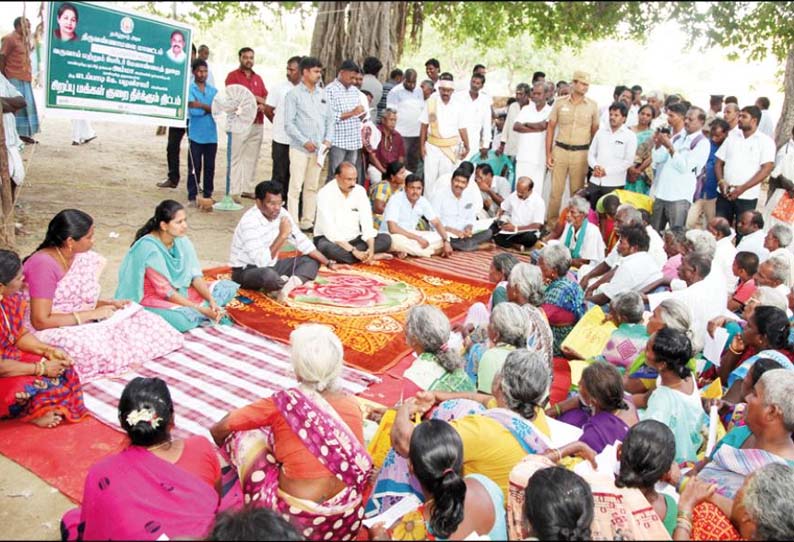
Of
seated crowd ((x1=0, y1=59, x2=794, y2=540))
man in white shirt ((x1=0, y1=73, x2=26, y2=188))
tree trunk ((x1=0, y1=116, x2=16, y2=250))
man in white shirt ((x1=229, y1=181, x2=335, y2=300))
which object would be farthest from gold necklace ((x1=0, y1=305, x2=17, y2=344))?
man in white shirt ((x1=0, y1=73, x2=26, y2=188))

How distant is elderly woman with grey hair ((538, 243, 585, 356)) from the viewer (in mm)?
4738

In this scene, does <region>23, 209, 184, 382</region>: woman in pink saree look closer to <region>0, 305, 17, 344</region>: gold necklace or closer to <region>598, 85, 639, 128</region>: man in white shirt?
<region>0, 305, 17, 344</region>: gold necklace

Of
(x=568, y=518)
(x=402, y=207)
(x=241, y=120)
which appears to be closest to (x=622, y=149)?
(x=402, y=207)

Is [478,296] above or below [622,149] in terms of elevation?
below

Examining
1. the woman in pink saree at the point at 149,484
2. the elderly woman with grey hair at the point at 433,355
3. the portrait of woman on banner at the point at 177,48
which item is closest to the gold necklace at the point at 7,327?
the woman in pink saree at the point at 149,484

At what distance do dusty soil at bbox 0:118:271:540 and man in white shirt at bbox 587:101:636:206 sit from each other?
430 centimetres

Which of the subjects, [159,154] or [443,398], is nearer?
[443,398]

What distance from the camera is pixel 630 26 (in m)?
11.6

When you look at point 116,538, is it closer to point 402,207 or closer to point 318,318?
point 318,318

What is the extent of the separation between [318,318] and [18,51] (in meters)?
4.48

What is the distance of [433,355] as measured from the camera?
3.34m

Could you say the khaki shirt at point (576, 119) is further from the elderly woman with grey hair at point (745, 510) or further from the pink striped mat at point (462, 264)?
the elderly woman with grey hair at point (745, 510)

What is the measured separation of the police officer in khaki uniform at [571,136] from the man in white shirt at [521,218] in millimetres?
807

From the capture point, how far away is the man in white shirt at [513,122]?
962 cm
